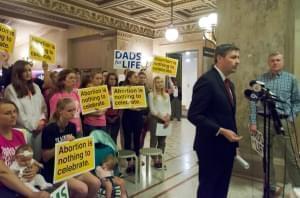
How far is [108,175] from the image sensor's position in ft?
7.73

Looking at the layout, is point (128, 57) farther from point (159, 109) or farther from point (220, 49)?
point (220, 49)

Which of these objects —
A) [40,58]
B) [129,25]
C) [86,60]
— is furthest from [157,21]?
[40,58]

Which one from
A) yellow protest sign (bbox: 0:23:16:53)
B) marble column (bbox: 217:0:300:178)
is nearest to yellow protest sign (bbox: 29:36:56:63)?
yellow protest sign (bbox: 0:23:16:53)

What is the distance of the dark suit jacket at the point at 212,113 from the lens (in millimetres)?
1810

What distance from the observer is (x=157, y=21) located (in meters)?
8.98

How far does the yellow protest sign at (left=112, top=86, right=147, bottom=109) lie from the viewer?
3141 mm

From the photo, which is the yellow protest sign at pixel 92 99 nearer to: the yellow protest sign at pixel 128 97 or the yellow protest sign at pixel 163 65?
the yellow protest sign at pixel 128 97

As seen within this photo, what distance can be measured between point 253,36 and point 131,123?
6.43ft

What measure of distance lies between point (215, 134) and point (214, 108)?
0.60 feet

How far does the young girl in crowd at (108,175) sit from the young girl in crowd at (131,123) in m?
1.14

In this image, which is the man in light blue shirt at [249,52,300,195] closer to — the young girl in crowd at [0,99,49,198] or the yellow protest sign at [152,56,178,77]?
the yellow protest sign at [152,56,178,77]

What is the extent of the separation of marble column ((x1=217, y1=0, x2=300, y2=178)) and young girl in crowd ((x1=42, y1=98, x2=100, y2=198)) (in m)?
2.19

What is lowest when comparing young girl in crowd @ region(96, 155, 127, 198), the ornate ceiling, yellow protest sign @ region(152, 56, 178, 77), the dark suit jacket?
young girl in crowd @ region(96, 155, 127, 198)

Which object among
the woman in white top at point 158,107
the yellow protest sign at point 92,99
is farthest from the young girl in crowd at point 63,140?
the woman in white top at point 158,107
